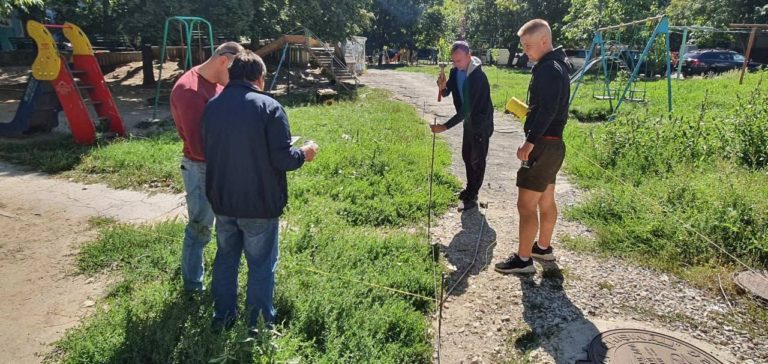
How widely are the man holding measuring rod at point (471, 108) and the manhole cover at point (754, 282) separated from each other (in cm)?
255

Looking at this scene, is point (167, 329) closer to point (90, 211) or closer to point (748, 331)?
point (90, 211)

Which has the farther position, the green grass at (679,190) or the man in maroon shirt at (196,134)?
the green grass at (679,190)

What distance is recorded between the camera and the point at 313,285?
3490 mm

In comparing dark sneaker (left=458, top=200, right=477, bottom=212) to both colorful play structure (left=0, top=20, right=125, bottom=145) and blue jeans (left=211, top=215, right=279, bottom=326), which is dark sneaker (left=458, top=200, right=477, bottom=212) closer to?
blue jeans (left=211, top=215, right=279, bottom=326)

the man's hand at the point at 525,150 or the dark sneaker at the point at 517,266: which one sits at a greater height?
the man's hand at the point at 525,150

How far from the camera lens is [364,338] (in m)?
2.94

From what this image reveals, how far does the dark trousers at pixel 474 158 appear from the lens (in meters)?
5.33

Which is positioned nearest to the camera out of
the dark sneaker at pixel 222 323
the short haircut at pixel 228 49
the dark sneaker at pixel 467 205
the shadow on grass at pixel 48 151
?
the dark sneaker at pixel 222 323

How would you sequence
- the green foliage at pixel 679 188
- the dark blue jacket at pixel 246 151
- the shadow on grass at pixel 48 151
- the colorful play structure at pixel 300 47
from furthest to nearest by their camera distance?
1. the colorful play structure at pixel 300 47
2. the shadow on grass at pixel 48 151
3. the green foliage at pixel 679 188
4. the dark blue jacket at pixel 246 151

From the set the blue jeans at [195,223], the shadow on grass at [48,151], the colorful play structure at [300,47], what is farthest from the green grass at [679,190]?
the colorful play structure at [300,47]

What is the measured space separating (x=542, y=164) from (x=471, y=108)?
65.6 inches

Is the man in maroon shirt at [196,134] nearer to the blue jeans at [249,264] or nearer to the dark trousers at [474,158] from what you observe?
the blue jeans at [249,264]

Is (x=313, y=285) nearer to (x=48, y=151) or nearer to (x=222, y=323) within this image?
(x=222, y=323)

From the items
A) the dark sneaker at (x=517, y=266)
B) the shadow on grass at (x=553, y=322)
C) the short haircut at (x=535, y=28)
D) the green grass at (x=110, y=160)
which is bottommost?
the shadow on grass at (x=553, y=322)
